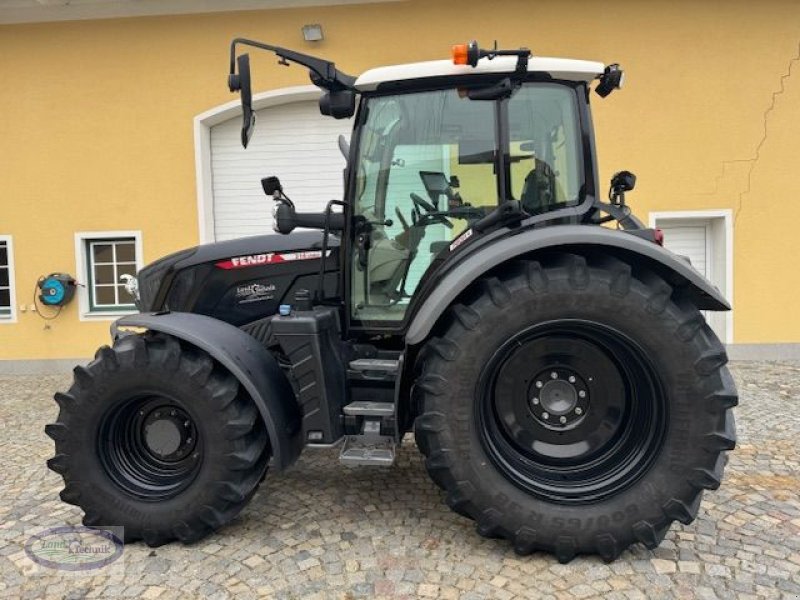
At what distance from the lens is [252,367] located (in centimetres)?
284

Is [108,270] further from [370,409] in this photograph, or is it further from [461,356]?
[461,356]

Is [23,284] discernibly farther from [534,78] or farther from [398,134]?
[534,78]

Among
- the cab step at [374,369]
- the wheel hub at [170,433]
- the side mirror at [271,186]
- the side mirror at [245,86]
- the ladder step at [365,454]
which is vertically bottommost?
the ladder step at [365,454]

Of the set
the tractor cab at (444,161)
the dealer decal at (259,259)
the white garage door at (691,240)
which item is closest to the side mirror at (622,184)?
the tractor cab at (444,161)

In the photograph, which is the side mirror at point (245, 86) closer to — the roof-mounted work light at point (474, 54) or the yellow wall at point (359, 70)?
the roof-mounted work light at point (474, 54)

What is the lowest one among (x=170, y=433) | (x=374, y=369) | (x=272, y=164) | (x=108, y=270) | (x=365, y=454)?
(x=365, y=454)

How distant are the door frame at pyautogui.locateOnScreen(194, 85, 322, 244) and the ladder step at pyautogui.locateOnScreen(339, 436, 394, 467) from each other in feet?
17.6

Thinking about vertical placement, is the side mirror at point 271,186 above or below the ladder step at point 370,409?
above

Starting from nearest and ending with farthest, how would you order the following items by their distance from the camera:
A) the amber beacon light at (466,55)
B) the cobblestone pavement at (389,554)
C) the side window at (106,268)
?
the cobblestone pavement at (389,554)
the amber beacon light at (466,55)
the side window at (106,268)

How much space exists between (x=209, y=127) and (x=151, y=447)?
5.69m

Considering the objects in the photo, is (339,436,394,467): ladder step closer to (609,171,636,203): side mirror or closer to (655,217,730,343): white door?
(609,171,636,203): side mirror

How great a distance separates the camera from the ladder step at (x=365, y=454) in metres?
2.79

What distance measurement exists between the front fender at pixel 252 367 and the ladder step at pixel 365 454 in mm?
279

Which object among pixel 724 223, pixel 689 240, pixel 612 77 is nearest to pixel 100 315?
pixel 612 77
